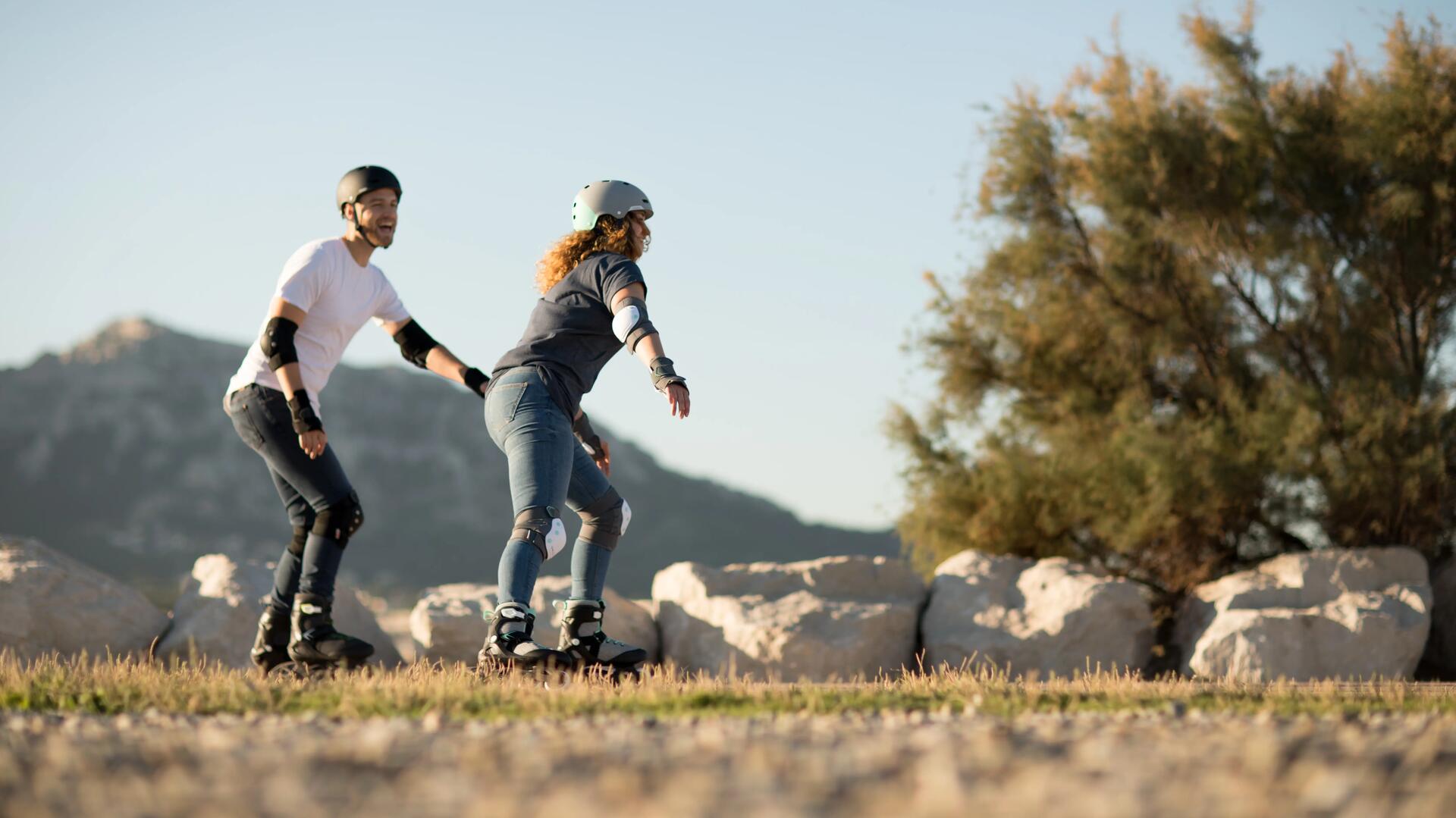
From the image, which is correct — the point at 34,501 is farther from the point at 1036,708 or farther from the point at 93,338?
the point at 1036,708

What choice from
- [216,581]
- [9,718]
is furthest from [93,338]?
[9,718]

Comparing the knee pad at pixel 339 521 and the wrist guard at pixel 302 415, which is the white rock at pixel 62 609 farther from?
the wrist guard at pixel 302 415

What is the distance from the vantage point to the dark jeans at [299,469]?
18.9ft

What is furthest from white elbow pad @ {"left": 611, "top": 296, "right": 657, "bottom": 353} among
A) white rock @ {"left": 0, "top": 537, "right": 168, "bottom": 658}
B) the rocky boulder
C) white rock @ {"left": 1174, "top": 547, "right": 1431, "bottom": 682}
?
white rock @ {"left": 1174, "top": 547, "right": 1431, "bottom": 682}

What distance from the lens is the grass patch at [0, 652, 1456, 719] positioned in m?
4.00

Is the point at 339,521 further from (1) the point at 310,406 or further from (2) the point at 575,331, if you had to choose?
(2) the point at 575,331

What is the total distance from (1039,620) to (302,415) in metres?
7.13

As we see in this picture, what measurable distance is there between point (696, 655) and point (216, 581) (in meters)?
3.78

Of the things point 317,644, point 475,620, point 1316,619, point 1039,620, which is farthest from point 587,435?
point 1316,619

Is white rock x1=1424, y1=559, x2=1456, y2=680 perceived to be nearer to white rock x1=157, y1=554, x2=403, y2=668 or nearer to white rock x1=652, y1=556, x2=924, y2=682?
white rock x1=652, y1=556, x2=924, y2=682

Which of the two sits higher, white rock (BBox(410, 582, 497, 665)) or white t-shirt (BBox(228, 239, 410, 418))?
white t-shirt (BBox(228, 239, 410, 418))

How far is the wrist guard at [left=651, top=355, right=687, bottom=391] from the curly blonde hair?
79 cm

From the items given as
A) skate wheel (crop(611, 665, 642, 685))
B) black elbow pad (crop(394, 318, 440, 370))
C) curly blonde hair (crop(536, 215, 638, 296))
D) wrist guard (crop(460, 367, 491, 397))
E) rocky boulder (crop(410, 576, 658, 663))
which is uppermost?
curly blonde hair (crop(536, 215, 638, 296))

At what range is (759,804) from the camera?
217 centimetres
